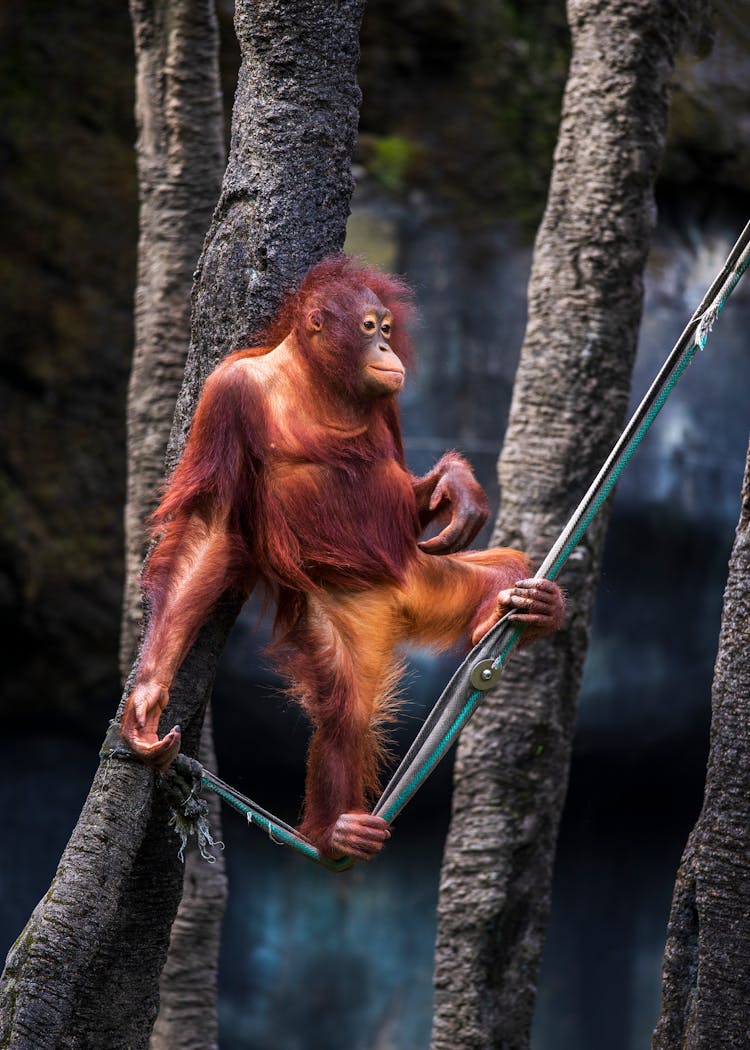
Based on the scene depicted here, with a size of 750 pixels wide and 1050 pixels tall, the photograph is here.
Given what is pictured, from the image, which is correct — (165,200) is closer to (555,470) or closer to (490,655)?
(555,470)

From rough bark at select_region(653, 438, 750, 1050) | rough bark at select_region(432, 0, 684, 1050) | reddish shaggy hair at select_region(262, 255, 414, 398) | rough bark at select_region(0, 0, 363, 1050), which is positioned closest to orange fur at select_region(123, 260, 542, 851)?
reddish shaggy hair at select_region(262, 255, 414, 398)

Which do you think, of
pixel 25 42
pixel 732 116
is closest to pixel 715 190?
pixel 732 116

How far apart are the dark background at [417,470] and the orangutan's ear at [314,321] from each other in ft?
13.1

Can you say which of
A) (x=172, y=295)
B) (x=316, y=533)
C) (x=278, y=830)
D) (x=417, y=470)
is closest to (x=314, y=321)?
(x=316, y=533)

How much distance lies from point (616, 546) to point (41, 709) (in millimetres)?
2970

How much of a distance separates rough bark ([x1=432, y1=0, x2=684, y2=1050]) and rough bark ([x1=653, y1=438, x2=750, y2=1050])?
1430 mm

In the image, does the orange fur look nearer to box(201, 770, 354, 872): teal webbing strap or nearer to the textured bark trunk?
box(201, 770, 354, 872): teal webbing strap

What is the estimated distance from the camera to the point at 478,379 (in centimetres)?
709

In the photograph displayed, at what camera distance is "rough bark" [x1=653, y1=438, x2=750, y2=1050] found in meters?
2.65

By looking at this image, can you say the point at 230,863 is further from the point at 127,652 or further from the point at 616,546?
the point at 127,652

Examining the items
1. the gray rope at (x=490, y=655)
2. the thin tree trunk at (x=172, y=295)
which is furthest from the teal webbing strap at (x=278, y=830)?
the thin tree trunk at (x=172, y=295)

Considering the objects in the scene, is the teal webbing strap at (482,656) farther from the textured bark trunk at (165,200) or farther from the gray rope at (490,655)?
the textured bark trunk at (165,200)

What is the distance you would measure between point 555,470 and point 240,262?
1864 millimetres

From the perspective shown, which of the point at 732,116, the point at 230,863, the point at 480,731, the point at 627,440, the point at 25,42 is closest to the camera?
the point at 627,440
